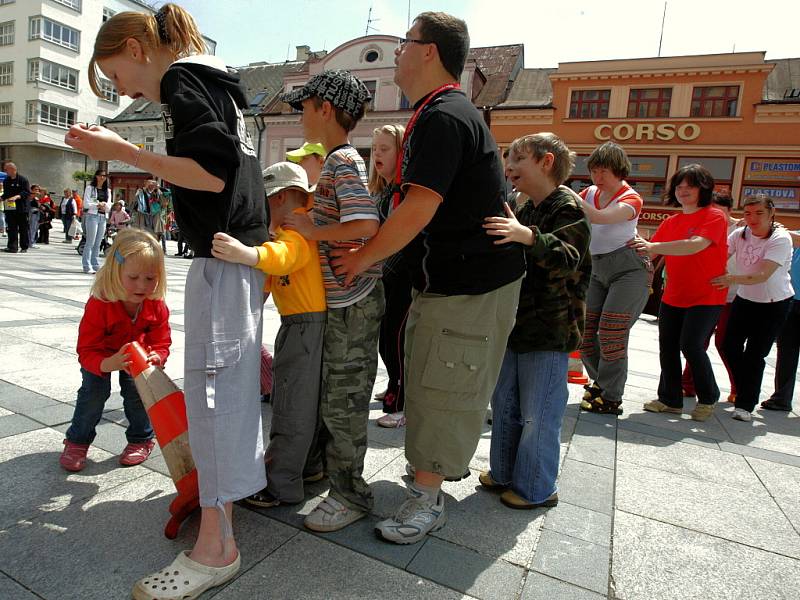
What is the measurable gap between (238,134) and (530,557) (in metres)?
1.84

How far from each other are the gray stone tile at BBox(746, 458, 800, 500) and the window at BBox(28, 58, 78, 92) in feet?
156

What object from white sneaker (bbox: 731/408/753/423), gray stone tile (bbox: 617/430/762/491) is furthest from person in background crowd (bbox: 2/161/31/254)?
white sneaker (bbox: 731/408/753/423)

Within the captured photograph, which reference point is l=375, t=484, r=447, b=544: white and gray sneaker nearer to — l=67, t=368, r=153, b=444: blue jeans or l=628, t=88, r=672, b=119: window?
l=67, t=368, r=153, b=444: blue jeans

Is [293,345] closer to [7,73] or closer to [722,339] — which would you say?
[722,339]

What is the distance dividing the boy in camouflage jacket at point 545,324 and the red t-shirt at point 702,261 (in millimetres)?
1964

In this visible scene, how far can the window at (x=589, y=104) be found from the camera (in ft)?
75.9

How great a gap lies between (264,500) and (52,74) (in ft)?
156

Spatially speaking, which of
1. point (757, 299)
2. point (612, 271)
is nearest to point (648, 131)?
point (757, 299)

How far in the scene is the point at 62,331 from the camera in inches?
183

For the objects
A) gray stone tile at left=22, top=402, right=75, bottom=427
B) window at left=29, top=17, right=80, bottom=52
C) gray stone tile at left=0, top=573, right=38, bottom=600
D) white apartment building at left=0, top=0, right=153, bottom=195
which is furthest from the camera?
white apartment building at left=0, top=0, right=153, bottom=195

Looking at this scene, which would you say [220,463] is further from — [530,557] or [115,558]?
[530,557]

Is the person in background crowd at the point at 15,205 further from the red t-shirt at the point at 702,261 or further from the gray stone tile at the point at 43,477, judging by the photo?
the red t-shirt at the point at 702,261

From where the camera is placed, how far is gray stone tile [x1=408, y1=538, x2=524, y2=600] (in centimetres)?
175

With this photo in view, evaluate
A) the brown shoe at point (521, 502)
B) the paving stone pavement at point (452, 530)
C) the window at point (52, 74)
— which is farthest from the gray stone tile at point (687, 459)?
the window at point (52, 74)
